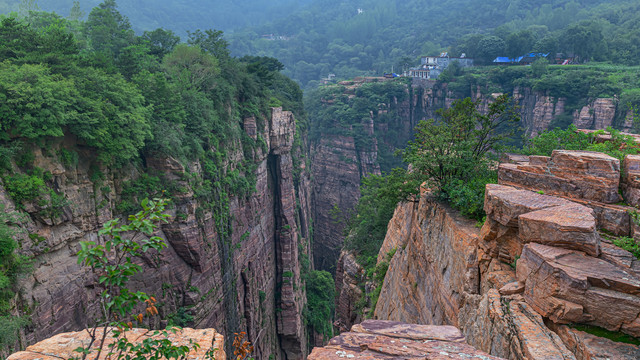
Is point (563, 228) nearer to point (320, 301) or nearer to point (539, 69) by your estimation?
point (320, 301)

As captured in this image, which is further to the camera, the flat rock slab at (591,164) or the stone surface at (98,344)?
the flat rock slab at (591,164)

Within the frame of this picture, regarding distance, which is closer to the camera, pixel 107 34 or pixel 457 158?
pixel 457 158

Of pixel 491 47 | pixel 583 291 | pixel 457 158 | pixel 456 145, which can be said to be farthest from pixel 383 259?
pixel 491 47

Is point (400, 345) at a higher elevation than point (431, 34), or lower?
lower

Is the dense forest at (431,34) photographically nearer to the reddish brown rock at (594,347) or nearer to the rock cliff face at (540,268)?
the rock cliff face at (540,268)

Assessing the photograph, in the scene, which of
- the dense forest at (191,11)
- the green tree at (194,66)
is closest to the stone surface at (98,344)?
the green tree at (194,66)

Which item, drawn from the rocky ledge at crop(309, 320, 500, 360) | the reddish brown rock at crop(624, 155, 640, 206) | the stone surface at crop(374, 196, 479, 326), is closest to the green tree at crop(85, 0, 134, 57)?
the stone surface at crop(374, 196, 479, 326)
